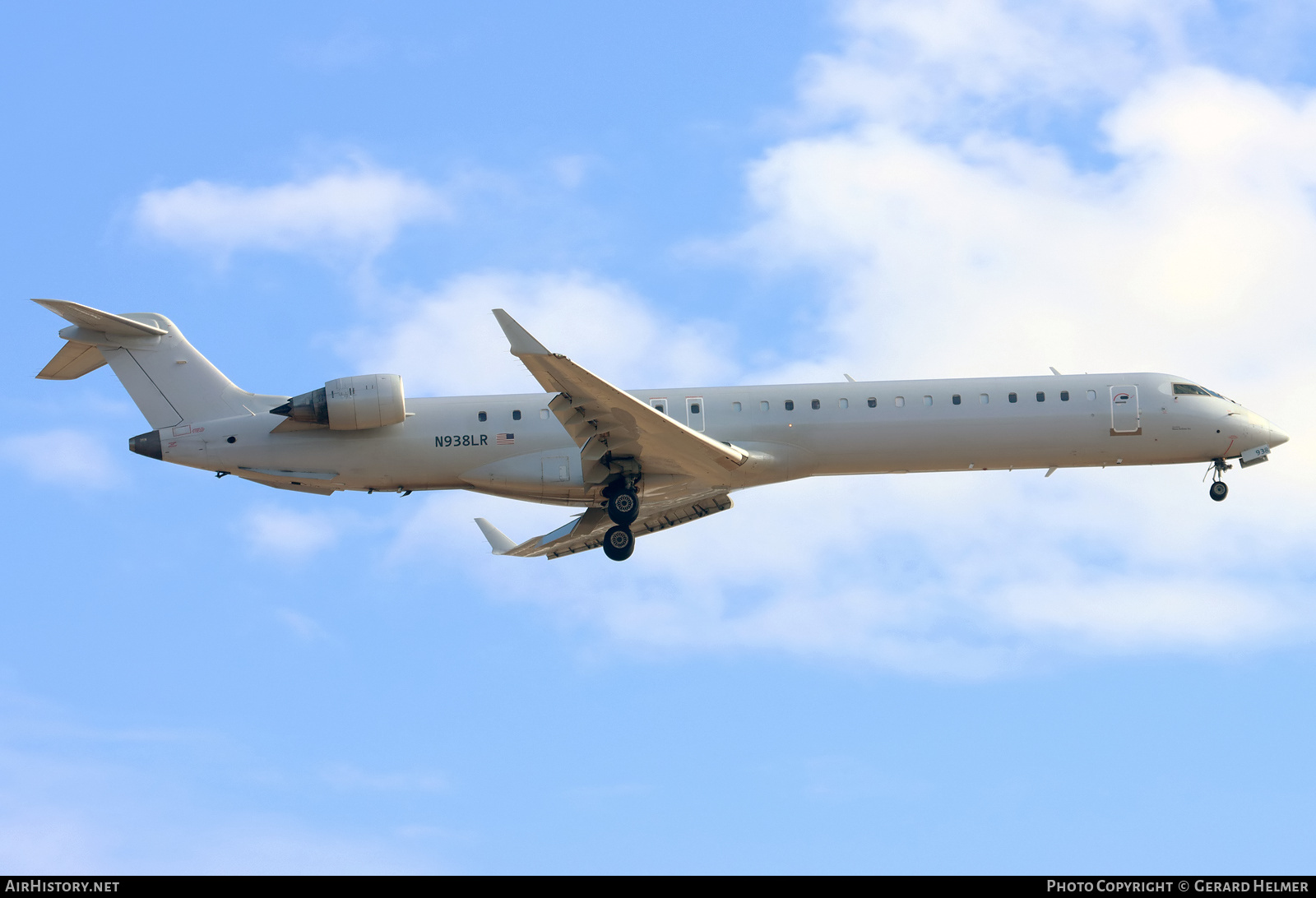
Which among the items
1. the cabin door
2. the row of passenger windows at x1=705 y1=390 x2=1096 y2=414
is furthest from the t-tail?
the cabin door

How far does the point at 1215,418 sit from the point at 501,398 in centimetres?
1566

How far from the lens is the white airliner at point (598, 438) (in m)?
29.2

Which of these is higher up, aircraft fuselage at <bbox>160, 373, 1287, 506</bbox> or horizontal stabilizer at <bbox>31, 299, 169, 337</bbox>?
horizontal stabilizer at <bbox>31, 299, 169, 337</bbox>

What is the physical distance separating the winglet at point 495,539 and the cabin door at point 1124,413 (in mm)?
14091

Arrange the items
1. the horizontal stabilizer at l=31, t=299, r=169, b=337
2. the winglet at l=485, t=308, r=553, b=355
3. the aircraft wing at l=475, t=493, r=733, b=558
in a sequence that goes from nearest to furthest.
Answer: the winglet at l=485, t=308, r=553, b=355, the horizontal stabilizer at l=31, t=299, r=169, b=337, the aircraft wing at l=475, t=493, r=733, b=558

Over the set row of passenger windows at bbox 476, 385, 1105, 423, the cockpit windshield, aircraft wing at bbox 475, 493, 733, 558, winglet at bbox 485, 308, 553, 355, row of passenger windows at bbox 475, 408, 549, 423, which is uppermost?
the cockpit windshield

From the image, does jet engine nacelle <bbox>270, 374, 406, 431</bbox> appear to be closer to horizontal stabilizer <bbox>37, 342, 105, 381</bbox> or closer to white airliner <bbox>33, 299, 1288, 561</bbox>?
white airliner <bbox>33, 299, 1288, 561</bbox>

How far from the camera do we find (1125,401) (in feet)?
99.8

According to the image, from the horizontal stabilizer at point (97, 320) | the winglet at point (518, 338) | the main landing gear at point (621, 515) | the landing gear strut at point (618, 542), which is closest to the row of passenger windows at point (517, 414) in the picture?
the main landing gear at point (621, 515)

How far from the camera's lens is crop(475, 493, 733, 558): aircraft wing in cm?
3203

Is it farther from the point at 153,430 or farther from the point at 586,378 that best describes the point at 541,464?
the point at 153,430

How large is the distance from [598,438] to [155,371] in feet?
32.2

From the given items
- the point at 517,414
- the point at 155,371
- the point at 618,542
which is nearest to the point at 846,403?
the point at 618,542
